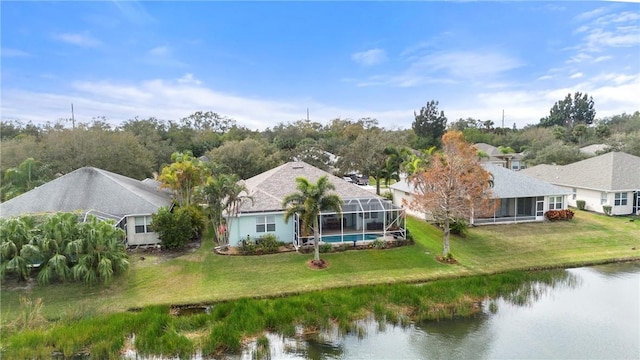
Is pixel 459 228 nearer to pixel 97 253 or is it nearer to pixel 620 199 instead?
pixel 620 199

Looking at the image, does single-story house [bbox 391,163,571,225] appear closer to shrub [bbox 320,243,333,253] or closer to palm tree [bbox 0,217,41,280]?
shrub [bbox 320,243,333,253]

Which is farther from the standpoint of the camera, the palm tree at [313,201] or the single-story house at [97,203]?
the single-story house at [97,203]

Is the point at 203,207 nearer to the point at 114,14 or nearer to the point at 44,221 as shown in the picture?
the point at 44,221

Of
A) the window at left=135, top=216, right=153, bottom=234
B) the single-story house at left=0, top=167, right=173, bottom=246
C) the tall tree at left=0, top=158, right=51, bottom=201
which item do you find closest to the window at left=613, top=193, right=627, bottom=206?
the single-story house at left=0, top=167, right=173, bottom=246

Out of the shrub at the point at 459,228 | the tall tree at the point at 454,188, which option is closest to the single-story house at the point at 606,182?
the shrub at the point at 459,228

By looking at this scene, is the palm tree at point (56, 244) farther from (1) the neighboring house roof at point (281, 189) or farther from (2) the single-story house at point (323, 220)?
(1) the neighboring house roof at point (281, 189)

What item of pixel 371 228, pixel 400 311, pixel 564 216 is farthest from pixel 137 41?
pixel 564 216
